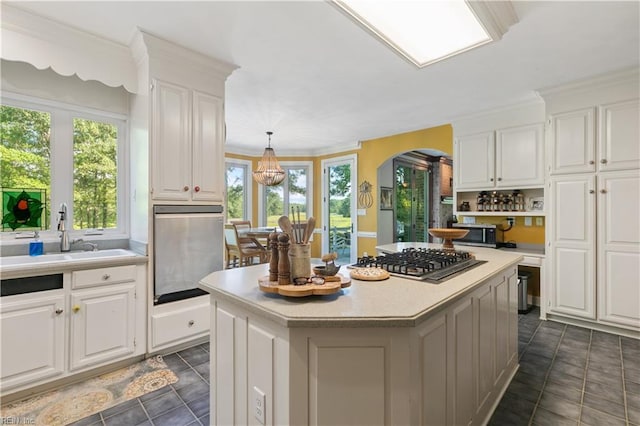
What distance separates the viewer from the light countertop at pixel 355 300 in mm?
1052

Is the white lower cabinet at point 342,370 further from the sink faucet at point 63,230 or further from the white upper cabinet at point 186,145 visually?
the sink faucet at point 63,230

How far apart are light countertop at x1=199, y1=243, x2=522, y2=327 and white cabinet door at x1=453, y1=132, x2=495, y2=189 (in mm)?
2724

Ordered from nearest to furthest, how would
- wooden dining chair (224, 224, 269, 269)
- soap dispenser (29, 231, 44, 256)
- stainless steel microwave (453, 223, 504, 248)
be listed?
soap dispenser (29, 231, 44, 256), stainless steel microwave (453, 223, 504, 248), wooden dining chair (224, 224, 269, 269)

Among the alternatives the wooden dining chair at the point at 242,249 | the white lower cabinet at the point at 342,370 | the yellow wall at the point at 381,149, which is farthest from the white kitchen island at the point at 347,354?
the yellow wall at the point at 381,149

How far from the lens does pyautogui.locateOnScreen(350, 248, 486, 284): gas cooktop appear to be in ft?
5.32

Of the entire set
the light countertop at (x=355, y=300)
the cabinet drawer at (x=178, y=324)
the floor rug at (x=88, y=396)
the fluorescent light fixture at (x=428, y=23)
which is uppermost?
the fluorescent light fixture at (x=428, y=23)

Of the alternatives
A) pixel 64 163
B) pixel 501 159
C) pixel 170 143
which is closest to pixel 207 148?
pixel 170 143

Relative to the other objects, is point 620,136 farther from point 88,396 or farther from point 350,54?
point 88,396

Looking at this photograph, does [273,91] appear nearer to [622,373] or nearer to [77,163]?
A: [77,163]

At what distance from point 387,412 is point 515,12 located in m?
2.51

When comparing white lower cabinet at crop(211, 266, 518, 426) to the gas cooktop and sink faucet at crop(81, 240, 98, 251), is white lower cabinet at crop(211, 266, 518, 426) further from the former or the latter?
sink faucet at crop(81, 240, 98, 251)

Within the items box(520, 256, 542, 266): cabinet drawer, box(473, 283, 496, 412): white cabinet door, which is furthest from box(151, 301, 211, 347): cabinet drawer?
box(520, 256, 542, 266): cabinet drawer

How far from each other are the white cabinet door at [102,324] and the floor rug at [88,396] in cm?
14

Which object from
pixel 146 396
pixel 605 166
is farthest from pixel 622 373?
pixel 146 396
